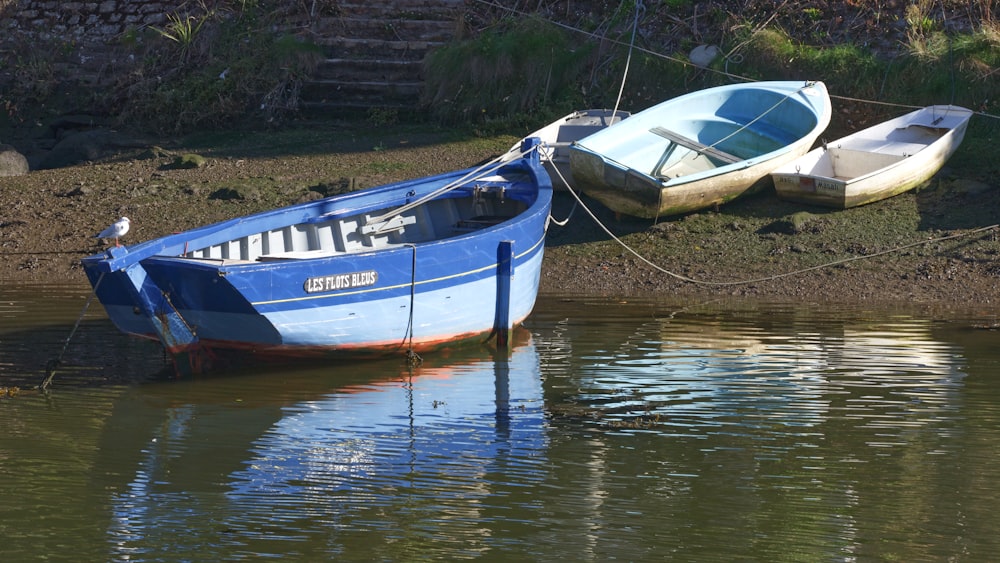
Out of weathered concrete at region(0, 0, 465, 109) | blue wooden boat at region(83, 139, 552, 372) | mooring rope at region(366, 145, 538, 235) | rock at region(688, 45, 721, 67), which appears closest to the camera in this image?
blue wooden boat at region(83, 139, 552, 372)

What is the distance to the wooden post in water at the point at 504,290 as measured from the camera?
1112 centimetres

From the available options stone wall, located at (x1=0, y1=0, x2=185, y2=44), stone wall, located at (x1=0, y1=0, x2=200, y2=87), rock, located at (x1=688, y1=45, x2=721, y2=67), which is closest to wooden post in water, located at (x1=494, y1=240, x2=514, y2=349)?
rock, located at (x1=688, y1=45, x2=721, y2=67)

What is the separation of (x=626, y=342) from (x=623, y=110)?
6.50 m

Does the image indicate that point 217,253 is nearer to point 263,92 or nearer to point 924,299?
point 924,299

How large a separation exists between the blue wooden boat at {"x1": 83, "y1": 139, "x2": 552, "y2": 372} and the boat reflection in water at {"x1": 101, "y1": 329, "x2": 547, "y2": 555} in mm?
387

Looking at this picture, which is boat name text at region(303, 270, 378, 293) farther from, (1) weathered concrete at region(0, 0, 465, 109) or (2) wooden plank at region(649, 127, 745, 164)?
(1) weathered concrete at region(0, 0, 465, 109)

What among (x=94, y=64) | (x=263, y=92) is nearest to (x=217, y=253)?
(x=263, y=92)

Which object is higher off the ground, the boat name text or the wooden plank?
the wooden plank

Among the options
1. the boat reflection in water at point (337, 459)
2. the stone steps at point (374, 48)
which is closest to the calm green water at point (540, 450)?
the boat reflection in water at point (337, 459)

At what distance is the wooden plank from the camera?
1494cm

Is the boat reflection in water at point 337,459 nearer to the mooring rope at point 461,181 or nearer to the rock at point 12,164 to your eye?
the mooring rope at point 461,181

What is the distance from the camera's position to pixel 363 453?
827cm

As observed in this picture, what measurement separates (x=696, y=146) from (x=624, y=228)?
4.35 feet

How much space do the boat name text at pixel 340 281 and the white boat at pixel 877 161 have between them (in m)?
5.79
